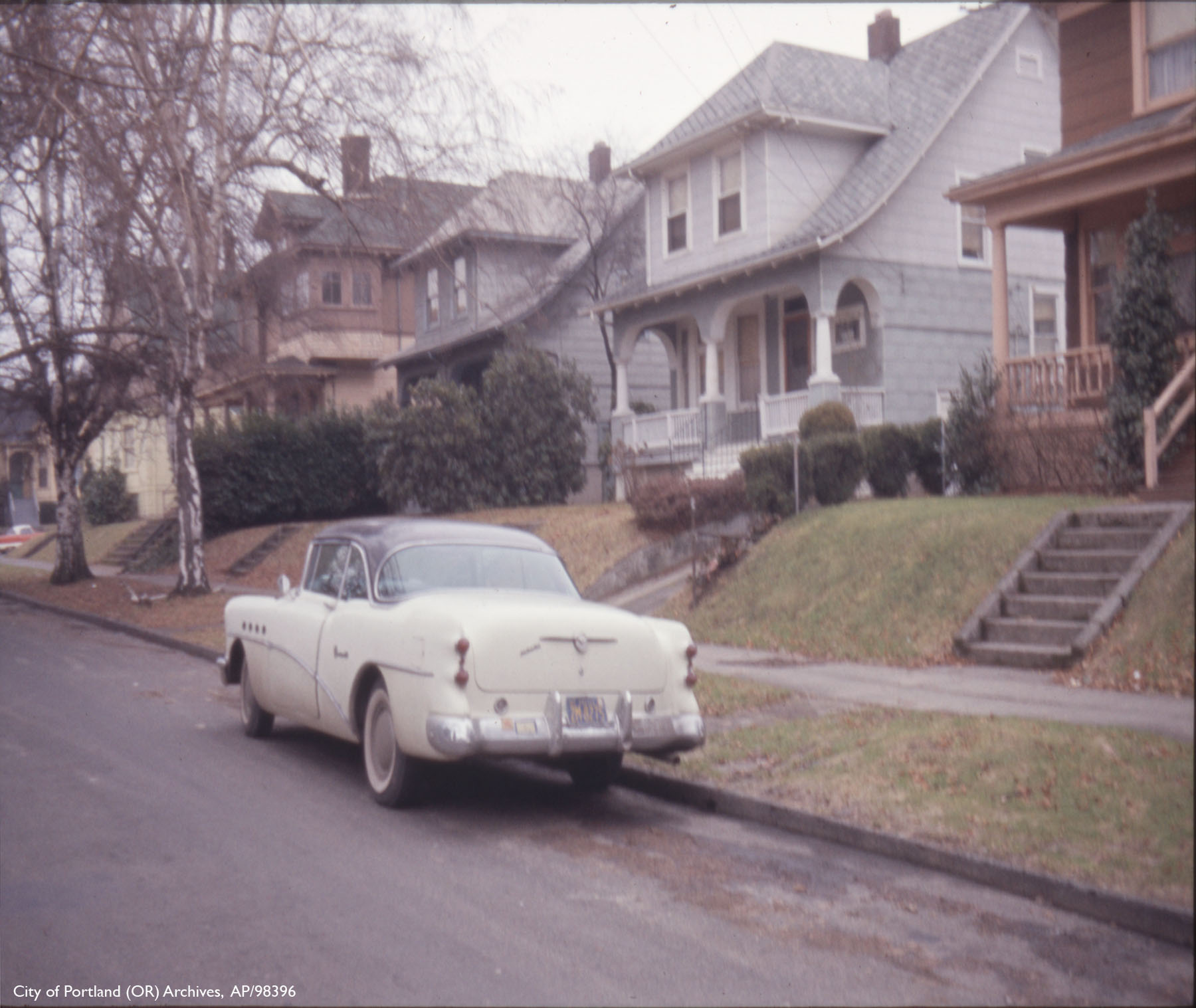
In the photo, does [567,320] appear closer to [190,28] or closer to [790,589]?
[190,28]

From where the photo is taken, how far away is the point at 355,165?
64.7 ft

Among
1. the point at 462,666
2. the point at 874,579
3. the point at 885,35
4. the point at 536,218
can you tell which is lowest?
the point at 874,579

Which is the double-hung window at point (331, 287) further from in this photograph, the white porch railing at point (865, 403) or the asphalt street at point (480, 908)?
the asphalt street at point (480, 908)

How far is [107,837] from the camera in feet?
22.4

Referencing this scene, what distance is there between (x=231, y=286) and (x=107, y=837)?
1865 cm

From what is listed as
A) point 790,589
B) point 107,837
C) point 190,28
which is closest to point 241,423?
point 190,28

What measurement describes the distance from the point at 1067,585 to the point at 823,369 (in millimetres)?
11396

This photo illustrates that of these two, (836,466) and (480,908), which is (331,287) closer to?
(836,466)

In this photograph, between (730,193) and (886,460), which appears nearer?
(886,460)

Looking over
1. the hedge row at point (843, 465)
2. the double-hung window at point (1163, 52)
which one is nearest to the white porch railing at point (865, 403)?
the hedge row at point (843, 465)

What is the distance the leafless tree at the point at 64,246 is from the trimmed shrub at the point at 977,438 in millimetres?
11133

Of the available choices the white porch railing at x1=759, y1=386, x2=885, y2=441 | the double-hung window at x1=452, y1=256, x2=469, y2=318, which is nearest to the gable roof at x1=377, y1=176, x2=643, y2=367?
the double-hung window at x1=452, y1=256, x2=469, y2=318

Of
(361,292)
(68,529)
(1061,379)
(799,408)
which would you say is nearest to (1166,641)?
(1061,379)

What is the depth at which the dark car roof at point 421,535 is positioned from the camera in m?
8.35
